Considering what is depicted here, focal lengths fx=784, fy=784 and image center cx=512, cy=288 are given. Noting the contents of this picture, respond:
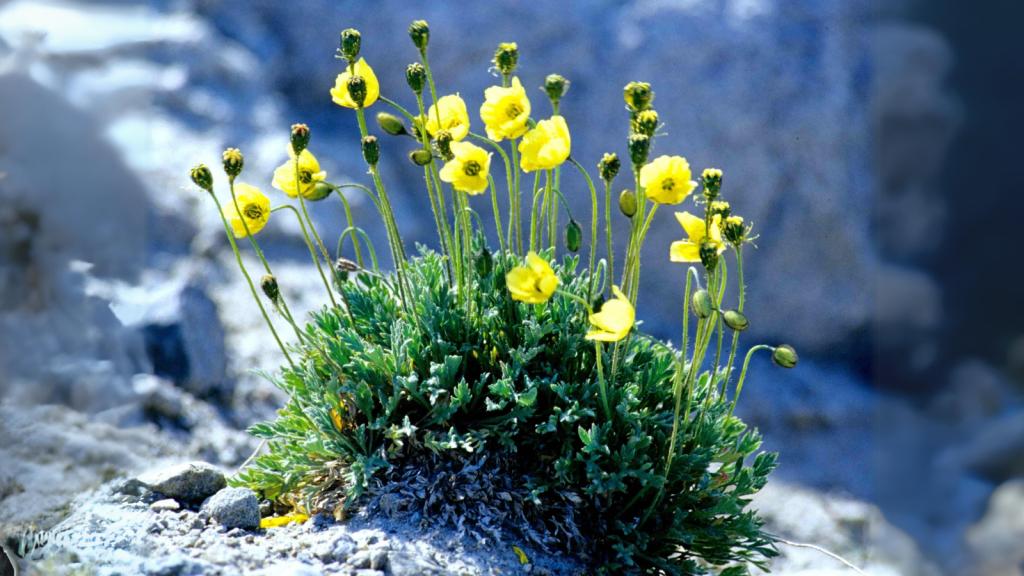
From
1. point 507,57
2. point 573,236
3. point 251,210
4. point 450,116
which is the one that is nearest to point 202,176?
point 251,210

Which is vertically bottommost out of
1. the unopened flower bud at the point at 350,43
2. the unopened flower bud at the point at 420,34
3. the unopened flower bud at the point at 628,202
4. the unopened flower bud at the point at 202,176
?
the unopened flower bud at the point at 202,176

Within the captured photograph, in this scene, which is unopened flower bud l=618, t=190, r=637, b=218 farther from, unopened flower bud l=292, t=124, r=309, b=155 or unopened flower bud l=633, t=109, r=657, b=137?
unopened flower bud l=292, t=124, r=309, b=155

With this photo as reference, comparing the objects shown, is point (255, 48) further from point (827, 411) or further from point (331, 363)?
point (827, 411)

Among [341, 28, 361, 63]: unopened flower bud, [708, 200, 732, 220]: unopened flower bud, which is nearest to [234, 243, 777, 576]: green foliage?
[708, 200, 732, 220]: unopened flower bud

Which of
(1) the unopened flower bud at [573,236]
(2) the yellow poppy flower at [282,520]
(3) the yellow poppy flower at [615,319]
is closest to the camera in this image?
(3) the yellow poppy flower at [615,319]

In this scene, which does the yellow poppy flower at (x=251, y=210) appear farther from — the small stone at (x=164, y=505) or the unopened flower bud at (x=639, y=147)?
the unopened flower bud at (x=639, y=147)

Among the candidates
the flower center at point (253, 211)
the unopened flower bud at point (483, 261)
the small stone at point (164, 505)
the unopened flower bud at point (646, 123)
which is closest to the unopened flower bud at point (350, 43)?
the flower center at point (253, 211)
